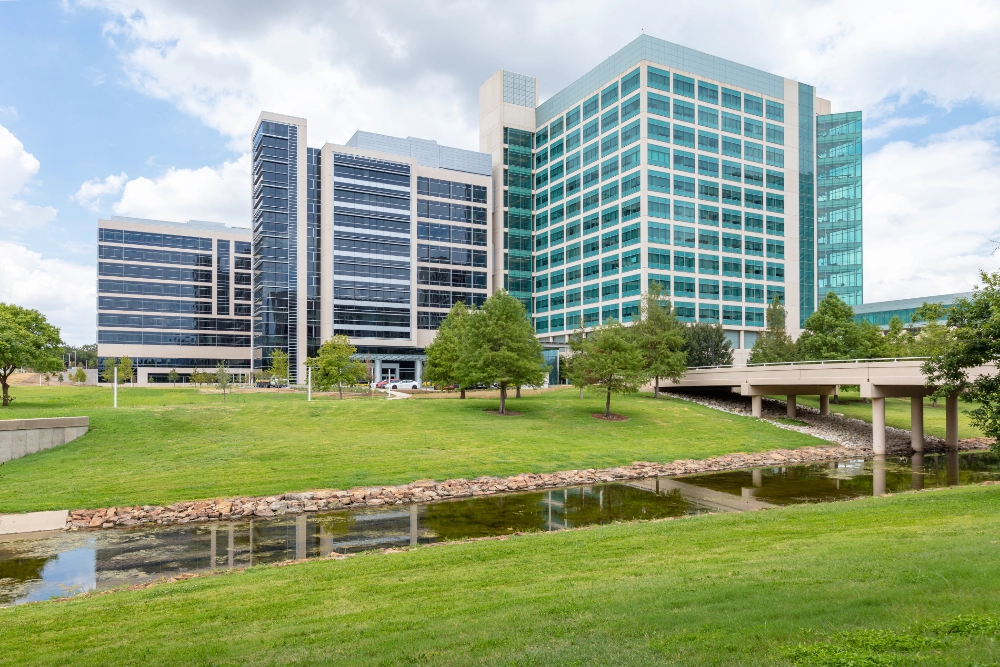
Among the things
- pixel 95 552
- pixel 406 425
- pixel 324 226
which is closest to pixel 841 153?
pixel 324 226

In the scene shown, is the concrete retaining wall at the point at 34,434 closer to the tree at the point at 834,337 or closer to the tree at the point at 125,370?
the tree at the point at 834,337

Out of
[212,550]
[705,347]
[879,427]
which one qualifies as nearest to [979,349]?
[212,550]

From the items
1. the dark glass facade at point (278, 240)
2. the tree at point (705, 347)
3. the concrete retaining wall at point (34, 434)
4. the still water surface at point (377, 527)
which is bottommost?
the still water surface at point (377, 527)

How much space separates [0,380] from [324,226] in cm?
6319

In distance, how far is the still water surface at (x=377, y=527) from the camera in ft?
58.3

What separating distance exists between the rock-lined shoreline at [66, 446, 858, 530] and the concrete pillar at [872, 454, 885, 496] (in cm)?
740

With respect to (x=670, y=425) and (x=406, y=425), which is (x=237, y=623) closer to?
(x=406, y=425)

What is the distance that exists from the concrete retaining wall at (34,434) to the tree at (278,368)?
56.7m

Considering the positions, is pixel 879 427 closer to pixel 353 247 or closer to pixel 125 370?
pixel 353 247

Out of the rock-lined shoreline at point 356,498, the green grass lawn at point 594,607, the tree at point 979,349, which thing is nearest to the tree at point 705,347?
the rock-lined shoreline at point 356,498

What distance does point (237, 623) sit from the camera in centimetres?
1080

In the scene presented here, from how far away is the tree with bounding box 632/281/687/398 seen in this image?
6053 centimetres

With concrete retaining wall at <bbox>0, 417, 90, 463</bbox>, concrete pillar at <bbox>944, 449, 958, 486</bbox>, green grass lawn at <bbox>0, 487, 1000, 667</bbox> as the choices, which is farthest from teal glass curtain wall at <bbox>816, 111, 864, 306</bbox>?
concrete retaining wall at <bbox>0, 417, 90, 463</bbox>

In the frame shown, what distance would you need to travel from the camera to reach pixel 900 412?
59906 millimetres
